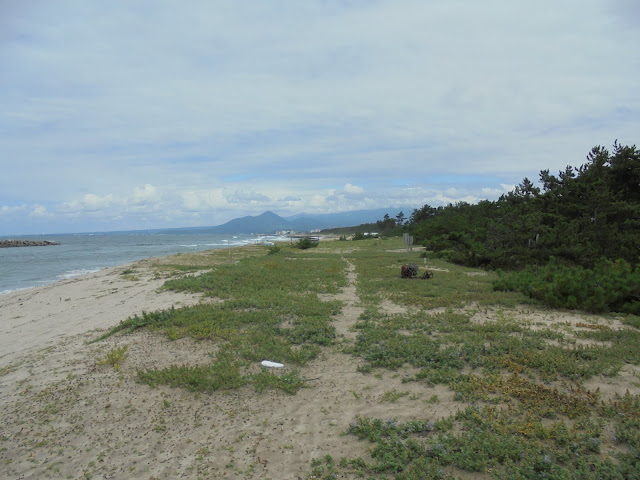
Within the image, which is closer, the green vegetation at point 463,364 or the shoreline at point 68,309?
the green vegetation at point 463,364

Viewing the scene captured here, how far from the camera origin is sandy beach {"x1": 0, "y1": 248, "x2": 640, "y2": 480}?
4.36 m

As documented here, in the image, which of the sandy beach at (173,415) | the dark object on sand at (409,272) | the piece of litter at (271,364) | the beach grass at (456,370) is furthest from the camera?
the dark object on sand at (409,272)

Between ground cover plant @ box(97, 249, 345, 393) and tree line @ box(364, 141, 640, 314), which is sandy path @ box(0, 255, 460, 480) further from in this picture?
tree line @ box(364, 141, 640, 314)

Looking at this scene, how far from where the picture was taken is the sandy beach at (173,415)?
436 centimetres

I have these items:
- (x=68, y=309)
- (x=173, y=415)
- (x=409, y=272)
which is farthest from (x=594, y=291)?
(x=68, y=309)

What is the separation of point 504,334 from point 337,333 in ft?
10.8

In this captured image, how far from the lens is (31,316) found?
1295 centimetres

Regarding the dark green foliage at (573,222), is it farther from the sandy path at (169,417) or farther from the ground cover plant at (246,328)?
the sandy path at (169,417)

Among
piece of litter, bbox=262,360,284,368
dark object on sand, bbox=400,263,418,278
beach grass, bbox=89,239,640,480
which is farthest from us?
dark object on sand, bbox=400,263,418,278

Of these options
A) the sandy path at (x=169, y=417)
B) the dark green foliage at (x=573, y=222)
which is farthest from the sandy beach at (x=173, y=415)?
the dark green foliage at (x=573, y=222)

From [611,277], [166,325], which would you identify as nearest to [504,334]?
[611,277]

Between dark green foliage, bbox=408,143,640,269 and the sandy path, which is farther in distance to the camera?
dark green foliage, bbox=408,143,640,269

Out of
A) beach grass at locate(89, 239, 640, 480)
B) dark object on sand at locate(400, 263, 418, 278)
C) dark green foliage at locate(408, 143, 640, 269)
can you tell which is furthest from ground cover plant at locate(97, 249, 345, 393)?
dark green foliage at locate(408, 143, 640, 269)

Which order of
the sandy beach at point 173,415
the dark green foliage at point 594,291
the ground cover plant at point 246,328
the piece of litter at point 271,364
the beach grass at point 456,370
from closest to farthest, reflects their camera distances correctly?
the beach grass at point 456,370 → the sandy beach at point 173,415 → the ground cover plant at point 246,328 → the piece of litter at point 271,364 → the dark green foliage at point 594,291
